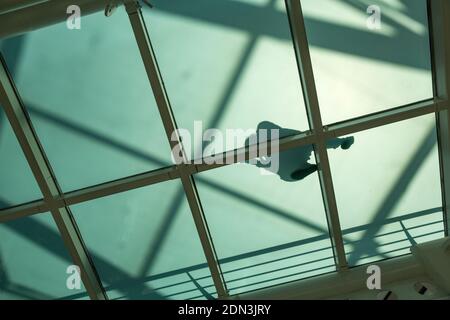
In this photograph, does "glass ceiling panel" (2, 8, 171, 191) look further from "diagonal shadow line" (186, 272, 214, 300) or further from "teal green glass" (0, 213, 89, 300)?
"diagonal shadow line" (186, 272, 214, 300)

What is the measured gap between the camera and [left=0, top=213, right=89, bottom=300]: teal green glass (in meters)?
6.19

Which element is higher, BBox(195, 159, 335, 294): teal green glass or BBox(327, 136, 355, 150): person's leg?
BBox(327, 136, 355, 150): person's leg

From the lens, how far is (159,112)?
18.0ft

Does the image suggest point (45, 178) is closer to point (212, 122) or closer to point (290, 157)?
point (212, 122)

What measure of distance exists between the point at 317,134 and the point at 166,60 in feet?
5.80

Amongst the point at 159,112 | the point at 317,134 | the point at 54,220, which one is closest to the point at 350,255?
the point at 317,134

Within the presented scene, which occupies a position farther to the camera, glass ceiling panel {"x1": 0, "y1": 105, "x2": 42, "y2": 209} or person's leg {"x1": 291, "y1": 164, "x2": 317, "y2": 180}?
person's leg {"x1": 291, "y1": 164, "x2": 317, "y2": 180}

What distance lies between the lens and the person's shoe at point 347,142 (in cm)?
593

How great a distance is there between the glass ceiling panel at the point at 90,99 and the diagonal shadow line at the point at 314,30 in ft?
2.16

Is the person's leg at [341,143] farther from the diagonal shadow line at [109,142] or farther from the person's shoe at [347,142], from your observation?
the diagonal shadow line at [109,142]

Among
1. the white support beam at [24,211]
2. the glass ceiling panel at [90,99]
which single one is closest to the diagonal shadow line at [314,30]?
the glass ceiling panel at [90,99]

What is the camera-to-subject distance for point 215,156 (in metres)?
5.89

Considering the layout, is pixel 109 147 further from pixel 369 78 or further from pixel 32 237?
pixel 369 78

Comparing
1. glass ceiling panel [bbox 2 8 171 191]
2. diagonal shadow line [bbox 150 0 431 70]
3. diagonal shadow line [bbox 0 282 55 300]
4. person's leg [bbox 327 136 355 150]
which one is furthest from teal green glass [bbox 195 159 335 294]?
diagonal shadow line [bbox 0 282 55 300]
